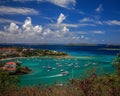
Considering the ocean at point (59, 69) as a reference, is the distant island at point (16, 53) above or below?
above

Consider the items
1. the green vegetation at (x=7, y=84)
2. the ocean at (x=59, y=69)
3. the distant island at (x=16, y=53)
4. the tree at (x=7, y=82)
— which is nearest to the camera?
the green vegetation at (x=7, y=84)

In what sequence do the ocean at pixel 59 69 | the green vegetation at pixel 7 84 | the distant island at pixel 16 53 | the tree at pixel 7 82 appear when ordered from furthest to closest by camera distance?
1. the distant island at pixel 16 53
2. the ocean at pixel 59 69
3. the tree at pixel 7 82
4. the green vegetation at pixel 7 84

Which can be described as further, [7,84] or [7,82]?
[7,82]

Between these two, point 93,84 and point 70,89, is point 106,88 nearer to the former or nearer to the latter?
point 93,84

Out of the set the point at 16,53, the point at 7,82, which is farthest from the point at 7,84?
the point at 16,53

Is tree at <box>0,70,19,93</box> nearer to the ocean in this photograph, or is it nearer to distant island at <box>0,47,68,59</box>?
the ocean

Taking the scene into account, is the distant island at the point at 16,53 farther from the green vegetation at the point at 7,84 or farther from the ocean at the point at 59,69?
the green vegetation at the point at 7,84

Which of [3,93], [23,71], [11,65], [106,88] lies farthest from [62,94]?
[23,71]

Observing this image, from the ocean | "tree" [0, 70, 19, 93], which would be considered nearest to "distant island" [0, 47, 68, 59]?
the ocean

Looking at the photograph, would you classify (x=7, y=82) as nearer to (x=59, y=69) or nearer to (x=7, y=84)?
(x=7, y=84)

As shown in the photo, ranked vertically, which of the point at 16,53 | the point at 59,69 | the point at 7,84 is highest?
Result: the point at 7,84

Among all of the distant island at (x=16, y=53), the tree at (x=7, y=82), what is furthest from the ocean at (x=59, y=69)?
the distant island at (x=16, y=53)

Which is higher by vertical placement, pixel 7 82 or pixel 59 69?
pixel 7 82
